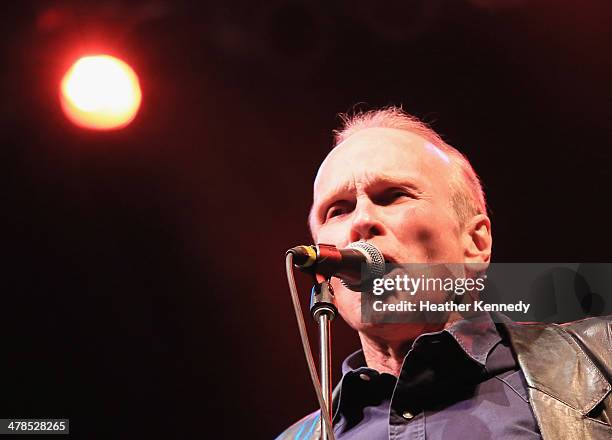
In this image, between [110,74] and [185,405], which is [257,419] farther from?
[110,74]

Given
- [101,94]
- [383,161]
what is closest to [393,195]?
[383,161]

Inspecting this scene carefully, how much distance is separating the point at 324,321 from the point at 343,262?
0.65 feet

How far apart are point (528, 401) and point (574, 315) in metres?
0.73

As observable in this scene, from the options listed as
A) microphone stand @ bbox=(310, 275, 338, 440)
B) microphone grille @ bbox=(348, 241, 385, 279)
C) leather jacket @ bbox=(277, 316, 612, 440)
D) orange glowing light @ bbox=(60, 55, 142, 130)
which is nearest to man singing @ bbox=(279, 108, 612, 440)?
leather jacket @ bbox=(277, 316, 612, 440)

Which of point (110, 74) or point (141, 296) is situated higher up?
point (110, 74)

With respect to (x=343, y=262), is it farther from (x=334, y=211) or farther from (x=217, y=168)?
(x=217, y=168)

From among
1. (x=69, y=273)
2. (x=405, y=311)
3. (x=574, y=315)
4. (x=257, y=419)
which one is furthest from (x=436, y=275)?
(x=69, y=273)

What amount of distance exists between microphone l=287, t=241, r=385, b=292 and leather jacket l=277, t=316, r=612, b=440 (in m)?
0.48

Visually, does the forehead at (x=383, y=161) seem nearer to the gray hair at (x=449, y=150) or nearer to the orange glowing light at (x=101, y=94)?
the gray hair at (x=449, y=150)

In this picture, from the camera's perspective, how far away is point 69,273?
308 cm

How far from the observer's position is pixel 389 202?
207 centimetres

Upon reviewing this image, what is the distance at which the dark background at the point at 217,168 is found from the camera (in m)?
2.77

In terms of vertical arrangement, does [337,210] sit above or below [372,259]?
above

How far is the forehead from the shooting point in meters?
2.12
